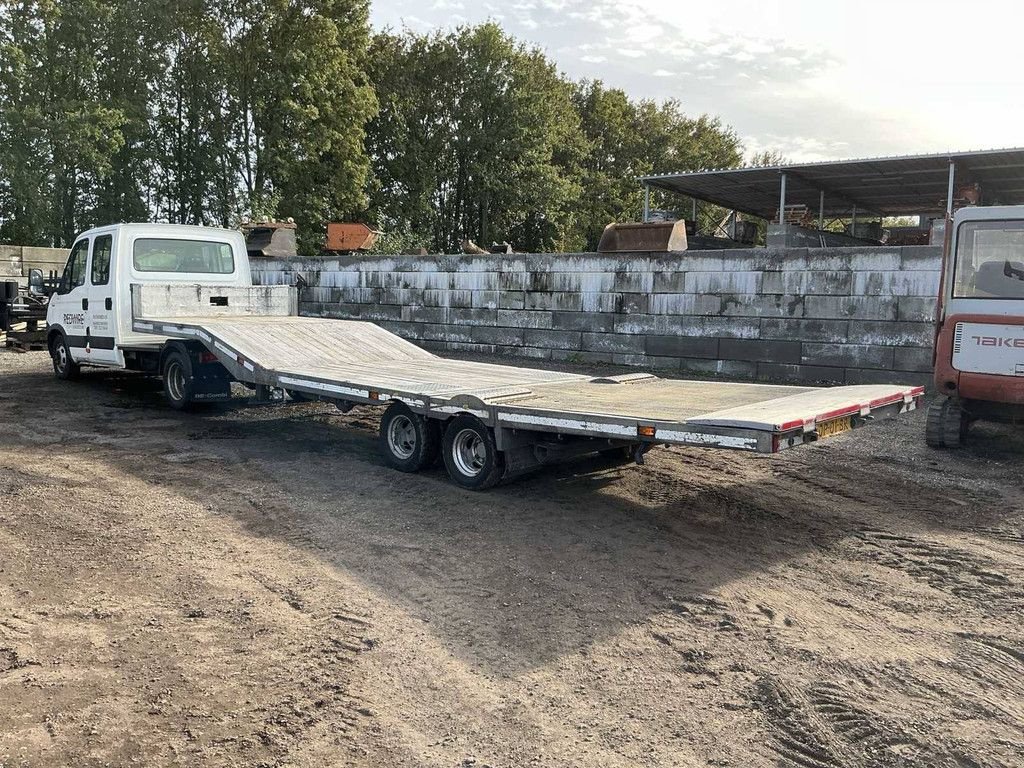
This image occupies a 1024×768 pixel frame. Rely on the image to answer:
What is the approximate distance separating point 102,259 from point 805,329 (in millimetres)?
10192

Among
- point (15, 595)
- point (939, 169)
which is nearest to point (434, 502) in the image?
point (15, 595)

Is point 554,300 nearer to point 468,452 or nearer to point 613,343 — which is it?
point 613,343

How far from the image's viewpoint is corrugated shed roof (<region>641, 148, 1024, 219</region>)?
1842 cm

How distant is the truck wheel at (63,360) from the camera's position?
12.2m

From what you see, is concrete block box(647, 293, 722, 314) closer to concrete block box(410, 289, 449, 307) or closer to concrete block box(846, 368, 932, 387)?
concrete block box(846, 368, 932, 387)

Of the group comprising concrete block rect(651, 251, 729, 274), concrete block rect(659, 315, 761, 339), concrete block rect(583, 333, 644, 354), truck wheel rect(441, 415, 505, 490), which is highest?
concrete block rect(651, 251, 729, 274)

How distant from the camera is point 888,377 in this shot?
11.8 m

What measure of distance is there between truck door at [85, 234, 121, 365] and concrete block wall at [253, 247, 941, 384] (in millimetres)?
7378

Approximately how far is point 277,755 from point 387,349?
23.8 ft

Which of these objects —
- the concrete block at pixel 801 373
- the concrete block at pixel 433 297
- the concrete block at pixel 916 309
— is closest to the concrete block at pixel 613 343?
the concrete block at pixel 801 373

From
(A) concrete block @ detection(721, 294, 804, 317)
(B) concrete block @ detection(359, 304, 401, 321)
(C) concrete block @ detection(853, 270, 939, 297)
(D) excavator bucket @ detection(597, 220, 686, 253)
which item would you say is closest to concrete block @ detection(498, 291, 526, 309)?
(D) excavator bucket @ detection(597, 220, 686, 253)

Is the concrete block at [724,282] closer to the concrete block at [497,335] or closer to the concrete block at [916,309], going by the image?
the concrete block at [916,309]

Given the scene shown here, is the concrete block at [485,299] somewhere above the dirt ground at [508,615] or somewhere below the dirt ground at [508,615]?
above

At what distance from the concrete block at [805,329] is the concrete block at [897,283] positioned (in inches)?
23.0
